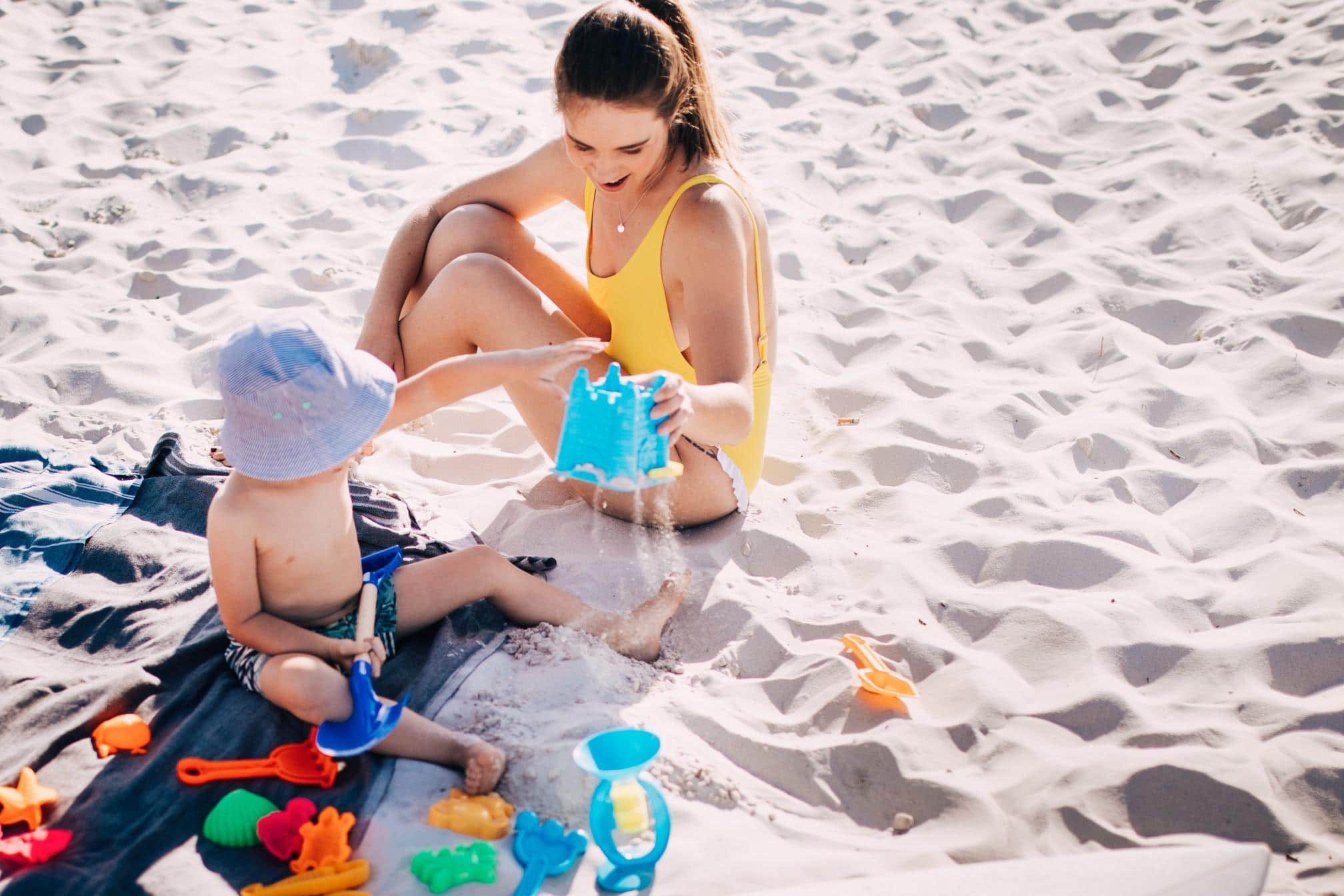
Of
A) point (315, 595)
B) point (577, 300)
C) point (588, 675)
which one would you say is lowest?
point (588, 675)

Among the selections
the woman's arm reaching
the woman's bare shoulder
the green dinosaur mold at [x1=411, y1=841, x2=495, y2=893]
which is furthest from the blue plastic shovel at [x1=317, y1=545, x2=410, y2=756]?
the woman's bare shoulder

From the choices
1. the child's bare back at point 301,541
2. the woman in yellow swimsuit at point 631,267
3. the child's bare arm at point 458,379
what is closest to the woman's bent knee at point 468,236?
the woman in yellow swimsuit at point 631,267

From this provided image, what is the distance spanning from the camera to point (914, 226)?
403cm

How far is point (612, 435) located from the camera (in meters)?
1.75

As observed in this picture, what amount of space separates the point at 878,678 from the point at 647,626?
0.51 metres

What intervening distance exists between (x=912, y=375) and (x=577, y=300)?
1.14 meters

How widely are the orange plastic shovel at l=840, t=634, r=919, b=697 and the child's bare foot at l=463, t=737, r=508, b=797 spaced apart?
760 mm

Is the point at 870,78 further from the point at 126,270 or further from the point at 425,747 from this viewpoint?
the point at 425,747

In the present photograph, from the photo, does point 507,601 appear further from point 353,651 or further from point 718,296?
point 718,296

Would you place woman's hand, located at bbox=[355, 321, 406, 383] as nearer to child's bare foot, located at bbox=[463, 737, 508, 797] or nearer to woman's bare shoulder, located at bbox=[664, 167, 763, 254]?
woman's bare shoulder, located at bbox=[664, 167, 763, 254]

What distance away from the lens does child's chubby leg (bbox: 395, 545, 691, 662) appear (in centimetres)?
214

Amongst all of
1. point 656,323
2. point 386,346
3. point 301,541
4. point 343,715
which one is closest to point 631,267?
point 656,323

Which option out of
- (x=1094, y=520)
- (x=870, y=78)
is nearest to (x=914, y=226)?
(x=870, y=78)

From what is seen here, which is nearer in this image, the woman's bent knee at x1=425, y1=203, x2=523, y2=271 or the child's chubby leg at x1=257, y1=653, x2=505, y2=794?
the child's chubby leg at x1=257, y1=653, x2=505, y2=794
